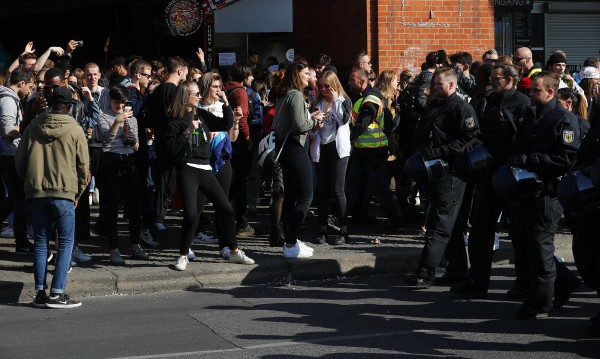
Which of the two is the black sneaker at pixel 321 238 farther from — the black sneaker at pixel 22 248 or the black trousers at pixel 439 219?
the black sneaker at pixel 22 248

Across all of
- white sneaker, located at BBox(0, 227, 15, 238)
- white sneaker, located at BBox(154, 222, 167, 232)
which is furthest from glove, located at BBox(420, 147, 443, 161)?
white sneaker, located at BBox(0, 227, 15, 238)

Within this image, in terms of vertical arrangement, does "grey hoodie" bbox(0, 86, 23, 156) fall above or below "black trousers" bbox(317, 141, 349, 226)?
above

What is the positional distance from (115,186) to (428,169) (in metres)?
3.21

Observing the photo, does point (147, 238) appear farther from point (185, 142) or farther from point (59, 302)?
point (59, 302)

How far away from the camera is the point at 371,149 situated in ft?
38.2

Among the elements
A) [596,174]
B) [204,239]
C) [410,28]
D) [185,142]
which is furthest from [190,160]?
[410,28]

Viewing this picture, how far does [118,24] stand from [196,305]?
1184cm

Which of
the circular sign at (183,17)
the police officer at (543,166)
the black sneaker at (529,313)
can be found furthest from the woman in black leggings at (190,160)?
the circular sign at (183,17)

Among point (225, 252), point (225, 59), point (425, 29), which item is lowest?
point (225, 252)

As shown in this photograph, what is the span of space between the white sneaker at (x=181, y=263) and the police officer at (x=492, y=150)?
8.60 feet

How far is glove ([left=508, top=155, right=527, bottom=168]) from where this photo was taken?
788 cm

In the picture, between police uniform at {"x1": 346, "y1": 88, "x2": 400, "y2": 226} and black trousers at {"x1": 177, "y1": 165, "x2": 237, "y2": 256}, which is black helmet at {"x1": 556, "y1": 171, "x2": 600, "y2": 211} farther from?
police uniform at {"x1": 346, "y1": 88, "x2": 400, "y2": 226}

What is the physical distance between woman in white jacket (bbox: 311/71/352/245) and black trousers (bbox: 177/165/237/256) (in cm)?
144

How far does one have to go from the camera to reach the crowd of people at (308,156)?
8.08 m
